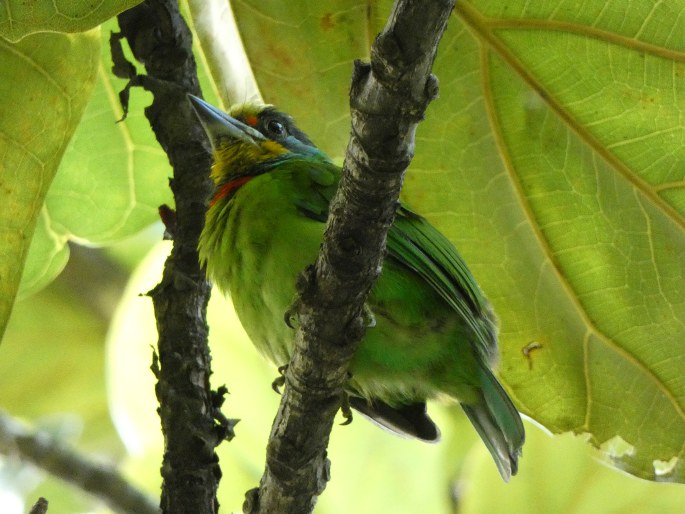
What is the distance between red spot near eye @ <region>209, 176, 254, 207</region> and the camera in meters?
2.60

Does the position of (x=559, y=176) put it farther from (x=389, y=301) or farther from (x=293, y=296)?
(x=293, y=296)

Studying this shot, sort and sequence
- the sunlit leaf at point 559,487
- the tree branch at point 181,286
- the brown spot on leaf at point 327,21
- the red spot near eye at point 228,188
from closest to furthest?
the tree branch at point 181,286
the brown spot on leaf at point 327,21
the red spot near eye at point 228,188
the sunlit leaf at point 559,487

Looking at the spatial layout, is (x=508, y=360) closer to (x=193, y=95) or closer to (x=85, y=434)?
(x=193, y=95)

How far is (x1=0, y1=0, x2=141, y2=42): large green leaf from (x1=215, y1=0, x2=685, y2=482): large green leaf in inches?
27.2

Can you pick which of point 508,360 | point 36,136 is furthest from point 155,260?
point 508,360

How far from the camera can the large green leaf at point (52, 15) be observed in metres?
1.72

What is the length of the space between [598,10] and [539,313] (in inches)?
33.3

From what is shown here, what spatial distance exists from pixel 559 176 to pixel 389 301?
0.63 metres

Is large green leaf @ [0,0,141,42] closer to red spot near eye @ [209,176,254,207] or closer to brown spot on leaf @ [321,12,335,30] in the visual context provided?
brown spot on leaf @ [321,12,335,30]

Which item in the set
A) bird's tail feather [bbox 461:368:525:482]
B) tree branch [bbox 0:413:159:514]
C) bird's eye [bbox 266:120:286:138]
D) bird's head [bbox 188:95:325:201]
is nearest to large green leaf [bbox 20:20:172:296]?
bird's head [bbox 188:95:325:201]

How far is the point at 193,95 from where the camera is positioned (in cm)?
221

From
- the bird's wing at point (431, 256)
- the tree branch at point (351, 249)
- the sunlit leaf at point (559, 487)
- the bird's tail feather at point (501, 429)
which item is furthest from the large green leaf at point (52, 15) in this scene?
the sunlit leaf at point (559, 487)

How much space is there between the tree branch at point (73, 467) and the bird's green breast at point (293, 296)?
486 mm

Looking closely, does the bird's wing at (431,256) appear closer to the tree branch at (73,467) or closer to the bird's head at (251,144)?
the bird's head at (251,144)
